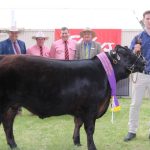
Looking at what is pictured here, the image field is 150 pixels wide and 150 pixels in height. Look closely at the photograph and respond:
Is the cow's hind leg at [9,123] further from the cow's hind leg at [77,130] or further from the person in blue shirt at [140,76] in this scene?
the person in blue shirt at [140,76]

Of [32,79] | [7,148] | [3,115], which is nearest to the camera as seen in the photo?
[32,79]

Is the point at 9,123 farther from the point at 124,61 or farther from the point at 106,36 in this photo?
the point at 106,36

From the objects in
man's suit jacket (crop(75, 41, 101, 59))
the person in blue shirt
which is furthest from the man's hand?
man's suit jacket (crop(75, 41, 101, 59))

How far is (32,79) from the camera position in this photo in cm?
586

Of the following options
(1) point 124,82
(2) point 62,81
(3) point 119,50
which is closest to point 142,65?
(3) point 119,50

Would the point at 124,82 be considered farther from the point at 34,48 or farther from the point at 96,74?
the point at 96,74

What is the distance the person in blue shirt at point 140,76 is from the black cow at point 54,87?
1.19m

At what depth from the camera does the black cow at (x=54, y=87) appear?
5.87 meters

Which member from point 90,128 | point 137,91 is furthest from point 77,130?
point 137,91

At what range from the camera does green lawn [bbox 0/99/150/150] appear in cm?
699

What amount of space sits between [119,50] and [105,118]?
149 inches

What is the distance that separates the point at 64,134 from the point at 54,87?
2.27 meters

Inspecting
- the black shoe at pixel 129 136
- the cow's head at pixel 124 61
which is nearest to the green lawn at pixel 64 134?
the black shoe at pixel 129 136

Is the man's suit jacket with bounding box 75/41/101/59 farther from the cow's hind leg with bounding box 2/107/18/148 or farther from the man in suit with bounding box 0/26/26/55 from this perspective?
the cow's hind leg with bounding box 2/107/18/148
